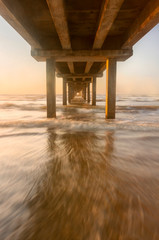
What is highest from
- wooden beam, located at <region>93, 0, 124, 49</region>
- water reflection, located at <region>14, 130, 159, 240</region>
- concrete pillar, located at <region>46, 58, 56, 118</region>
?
wooden beam, located at <region>93, 0, 124, 49</region>

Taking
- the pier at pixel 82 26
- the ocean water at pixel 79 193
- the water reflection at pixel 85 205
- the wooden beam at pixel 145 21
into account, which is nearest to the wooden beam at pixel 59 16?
the pier at pixel 82 26

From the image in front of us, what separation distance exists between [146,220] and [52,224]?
78 centimetres

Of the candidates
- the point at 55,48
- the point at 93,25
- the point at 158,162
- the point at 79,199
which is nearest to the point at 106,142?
the point at 158,162

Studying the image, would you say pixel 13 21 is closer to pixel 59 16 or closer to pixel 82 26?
pixel 59 16

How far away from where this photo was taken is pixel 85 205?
4.65 feet

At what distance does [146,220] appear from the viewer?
1243 millimetres

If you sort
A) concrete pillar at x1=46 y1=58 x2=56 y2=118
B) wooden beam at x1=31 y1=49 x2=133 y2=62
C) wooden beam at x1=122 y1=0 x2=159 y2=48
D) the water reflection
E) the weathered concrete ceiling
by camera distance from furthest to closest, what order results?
concrete pillar at x1=46 y1=58 x2=56 y2=118, wooden beam at x1=31 y1=49 x2=133 y2=62, the weathered concrete ceiling, wooden beam at x1=122 y1=0 x2=159 y2=48, the water reflection

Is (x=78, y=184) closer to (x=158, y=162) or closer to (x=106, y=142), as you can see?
(x=158, y=162)

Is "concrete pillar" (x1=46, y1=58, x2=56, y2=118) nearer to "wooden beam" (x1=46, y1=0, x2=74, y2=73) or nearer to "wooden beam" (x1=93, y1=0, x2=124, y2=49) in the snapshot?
"wooden beam" (x1=46, y1=0, x2=74, y2=73)

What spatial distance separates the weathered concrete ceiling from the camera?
3471mm

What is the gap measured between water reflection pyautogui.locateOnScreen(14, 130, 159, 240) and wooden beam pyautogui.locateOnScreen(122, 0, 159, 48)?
11.3 ft

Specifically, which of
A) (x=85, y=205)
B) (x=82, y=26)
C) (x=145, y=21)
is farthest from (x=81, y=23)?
(x=85, y=205)

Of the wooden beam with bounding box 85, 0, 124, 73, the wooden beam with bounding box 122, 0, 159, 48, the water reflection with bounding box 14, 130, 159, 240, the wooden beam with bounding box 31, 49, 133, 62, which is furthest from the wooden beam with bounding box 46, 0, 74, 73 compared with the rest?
the water reflection with bounding box 14, 130, 159, 240

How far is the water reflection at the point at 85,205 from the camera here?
1130 mm
